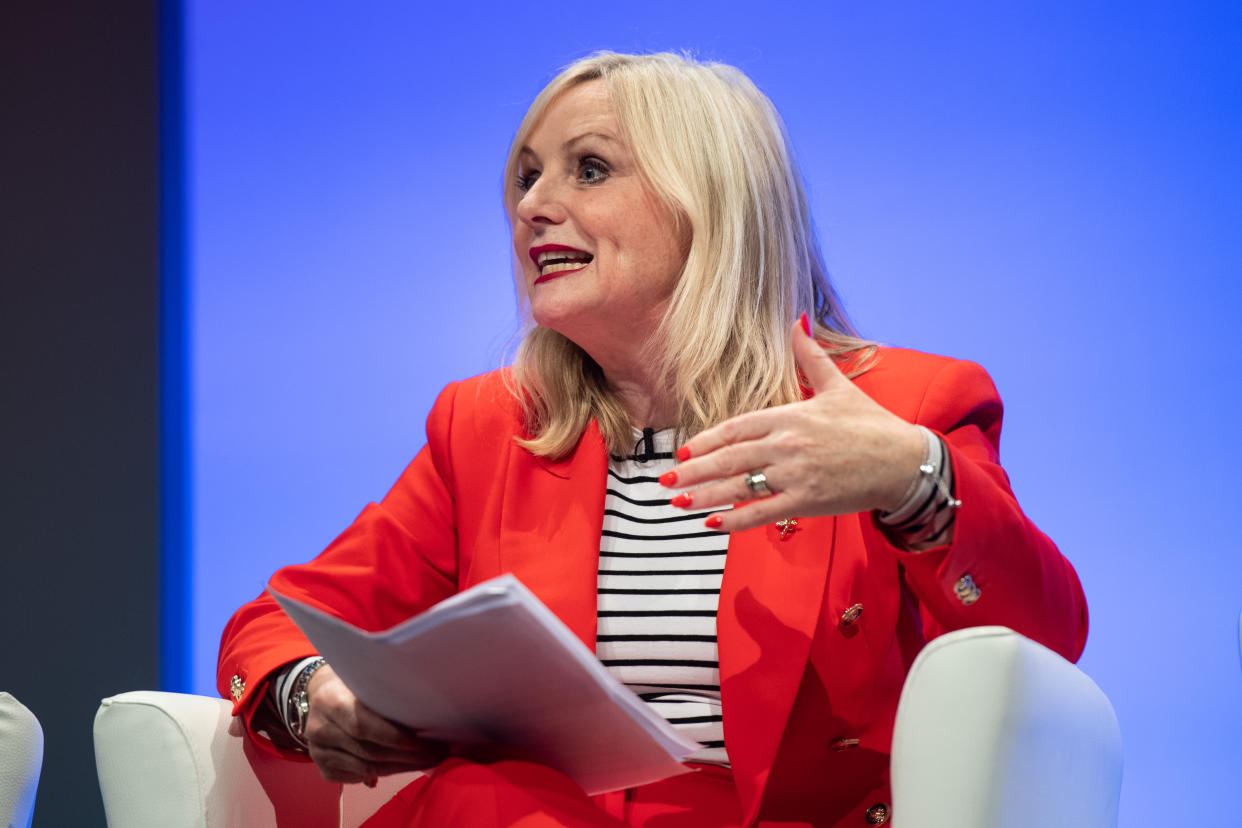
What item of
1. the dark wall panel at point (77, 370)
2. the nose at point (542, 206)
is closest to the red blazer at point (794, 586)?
the nose at point (542, 206)

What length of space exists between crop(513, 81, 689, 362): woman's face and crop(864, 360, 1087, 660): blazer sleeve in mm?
420

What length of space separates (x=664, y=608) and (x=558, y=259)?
0.44 m

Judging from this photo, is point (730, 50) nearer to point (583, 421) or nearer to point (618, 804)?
point (583, 421)

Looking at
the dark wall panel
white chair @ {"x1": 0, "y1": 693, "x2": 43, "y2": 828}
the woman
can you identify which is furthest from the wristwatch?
the dark wall panel

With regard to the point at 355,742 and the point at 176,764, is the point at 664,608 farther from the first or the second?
the point at 176,764

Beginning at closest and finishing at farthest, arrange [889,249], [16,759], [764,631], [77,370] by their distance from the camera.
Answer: [16,759] < [764,631] < [889,249] < [77,370]

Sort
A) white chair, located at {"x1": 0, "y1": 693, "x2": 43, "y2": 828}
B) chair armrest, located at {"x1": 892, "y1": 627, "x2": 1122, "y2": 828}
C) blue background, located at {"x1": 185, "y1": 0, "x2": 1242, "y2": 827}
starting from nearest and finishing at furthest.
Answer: chair armrest, located at {"x1": 892, "y1": 627, "x2": 1122, "y2": 828}
white chair, located at {"x1": 0, "y1": 693, "x2": 43, "y2": 828}
blue background, located at {"x1": 185, "y1": 0, "x2": 1242, "y2": 827}

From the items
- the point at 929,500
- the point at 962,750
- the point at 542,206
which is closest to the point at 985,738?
the point at 962,750

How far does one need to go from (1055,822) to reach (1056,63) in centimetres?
149

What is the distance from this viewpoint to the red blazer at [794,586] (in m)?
1.08

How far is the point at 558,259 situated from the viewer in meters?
1.45

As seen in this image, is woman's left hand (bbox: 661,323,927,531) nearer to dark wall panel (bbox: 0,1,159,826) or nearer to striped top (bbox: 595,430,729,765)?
striped top (bbox: 595,430,729,765)

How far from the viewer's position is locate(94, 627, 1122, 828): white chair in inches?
34.2

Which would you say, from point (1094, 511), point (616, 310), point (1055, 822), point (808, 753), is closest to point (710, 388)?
point (616, 310)
